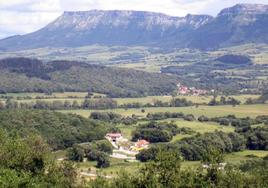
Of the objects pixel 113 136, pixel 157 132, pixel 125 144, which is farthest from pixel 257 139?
pixel 113 136

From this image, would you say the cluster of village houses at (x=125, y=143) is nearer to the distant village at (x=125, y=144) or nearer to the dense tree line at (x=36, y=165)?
the distant village at (x=125, y=144)

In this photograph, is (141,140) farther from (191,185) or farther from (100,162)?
(191,185)

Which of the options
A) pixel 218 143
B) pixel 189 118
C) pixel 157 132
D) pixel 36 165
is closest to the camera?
pixel 36 165

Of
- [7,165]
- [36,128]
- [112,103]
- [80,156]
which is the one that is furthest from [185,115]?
[7,165]

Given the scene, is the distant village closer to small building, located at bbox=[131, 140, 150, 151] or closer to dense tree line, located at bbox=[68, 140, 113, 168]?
small building, located at bbox=[131, 140, 150, 151]

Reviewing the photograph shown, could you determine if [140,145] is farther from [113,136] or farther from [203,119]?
[203,119]
